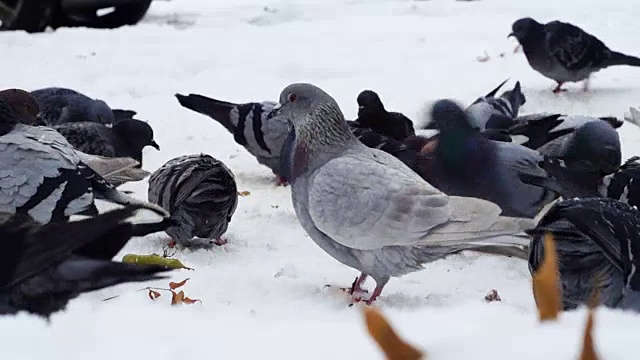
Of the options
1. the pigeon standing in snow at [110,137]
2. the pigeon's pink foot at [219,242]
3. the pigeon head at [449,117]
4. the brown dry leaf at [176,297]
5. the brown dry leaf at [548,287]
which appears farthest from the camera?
the pigeon standing in snow at [110,137]

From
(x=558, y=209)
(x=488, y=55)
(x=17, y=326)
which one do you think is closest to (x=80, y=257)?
(x=17, y=326)

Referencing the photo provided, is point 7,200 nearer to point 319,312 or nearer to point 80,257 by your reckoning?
point 319,312

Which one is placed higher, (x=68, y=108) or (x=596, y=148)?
(x=596, y=148)

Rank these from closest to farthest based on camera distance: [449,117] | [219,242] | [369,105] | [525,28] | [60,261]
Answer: [60,261] → [219,242] → [449,117] → [369,105] → [525,28]

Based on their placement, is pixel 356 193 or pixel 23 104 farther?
pixel 23 104

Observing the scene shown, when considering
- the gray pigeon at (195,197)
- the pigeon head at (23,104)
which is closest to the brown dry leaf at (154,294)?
the gray pigeon at (195,197)

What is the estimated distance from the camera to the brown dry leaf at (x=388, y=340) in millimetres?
613

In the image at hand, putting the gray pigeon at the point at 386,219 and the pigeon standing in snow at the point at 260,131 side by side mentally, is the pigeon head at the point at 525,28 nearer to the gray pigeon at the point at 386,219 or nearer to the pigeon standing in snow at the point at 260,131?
the pigeon standing in snow at the point at 260,131

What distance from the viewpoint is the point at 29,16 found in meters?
8.41

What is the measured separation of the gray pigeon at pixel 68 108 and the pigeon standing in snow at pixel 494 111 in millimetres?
1891

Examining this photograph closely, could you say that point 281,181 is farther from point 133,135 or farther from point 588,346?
point 588,346

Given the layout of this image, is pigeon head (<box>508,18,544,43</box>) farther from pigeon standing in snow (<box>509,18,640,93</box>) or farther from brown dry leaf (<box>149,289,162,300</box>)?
brown dry leaf (<box>149,289,162,300</box>)

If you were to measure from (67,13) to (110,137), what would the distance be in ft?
16.9

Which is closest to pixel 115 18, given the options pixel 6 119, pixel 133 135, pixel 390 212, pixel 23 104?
pixel 133 135
